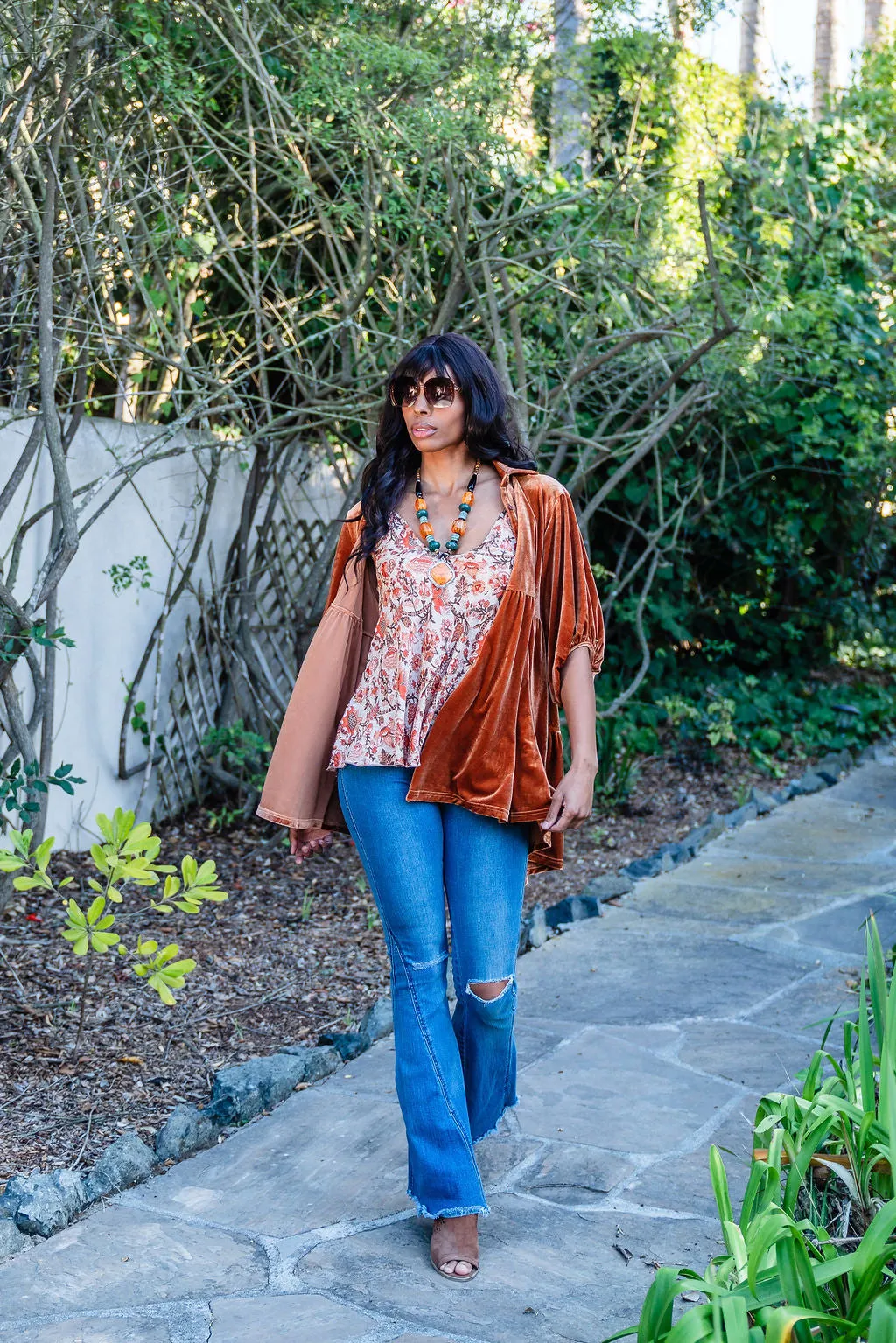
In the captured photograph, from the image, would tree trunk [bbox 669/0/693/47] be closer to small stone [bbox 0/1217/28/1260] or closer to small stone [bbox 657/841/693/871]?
small stone [bbox 657/841/693/871]

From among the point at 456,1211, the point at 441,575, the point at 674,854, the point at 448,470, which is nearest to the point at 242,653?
the point at 674,854

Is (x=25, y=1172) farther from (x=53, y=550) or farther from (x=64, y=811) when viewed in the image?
(x=64, y=811)

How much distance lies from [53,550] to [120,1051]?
4.62ft

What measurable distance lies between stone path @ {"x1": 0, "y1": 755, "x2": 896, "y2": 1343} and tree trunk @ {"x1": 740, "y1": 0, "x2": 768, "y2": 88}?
4.34m

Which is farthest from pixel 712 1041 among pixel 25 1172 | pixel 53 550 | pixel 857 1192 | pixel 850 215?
pixel 850 215

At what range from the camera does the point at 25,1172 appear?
9.25ft

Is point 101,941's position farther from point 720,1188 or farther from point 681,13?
point 681,13

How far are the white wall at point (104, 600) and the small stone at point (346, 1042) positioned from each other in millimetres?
1791

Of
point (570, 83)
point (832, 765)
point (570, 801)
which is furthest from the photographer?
point (832, 765)

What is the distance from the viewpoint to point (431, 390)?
2.62m

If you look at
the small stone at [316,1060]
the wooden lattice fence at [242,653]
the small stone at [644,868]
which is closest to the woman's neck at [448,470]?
the small stone at [316,1060]

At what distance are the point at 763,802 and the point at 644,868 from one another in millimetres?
1390

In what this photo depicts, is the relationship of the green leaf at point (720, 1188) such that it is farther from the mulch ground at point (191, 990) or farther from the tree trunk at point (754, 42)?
the tree trunk at point (754, 42)

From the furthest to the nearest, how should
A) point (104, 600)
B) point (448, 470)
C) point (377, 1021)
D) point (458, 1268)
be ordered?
point (104, 600)
point (377, 1021)
point (448, 470)
point (458, 1268)
